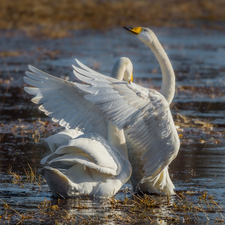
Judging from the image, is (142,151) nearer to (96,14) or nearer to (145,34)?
(145,34)

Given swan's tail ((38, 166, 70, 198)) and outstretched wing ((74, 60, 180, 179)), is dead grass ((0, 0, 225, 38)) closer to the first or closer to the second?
outstretched wing ((74, 60, 180, 179))

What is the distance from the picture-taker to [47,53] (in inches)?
918

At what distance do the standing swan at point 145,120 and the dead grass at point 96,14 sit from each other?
23512mm

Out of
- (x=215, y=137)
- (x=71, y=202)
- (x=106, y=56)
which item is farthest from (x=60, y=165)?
(x=106, y=56)

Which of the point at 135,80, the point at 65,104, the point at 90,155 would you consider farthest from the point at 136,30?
the point at 135,80

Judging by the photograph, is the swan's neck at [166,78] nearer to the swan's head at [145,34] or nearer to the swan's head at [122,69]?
the swan's head at [145,34]

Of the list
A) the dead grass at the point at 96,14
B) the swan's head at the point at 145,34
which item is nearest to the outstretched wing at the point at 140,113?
the swan's head at the point at 145,34

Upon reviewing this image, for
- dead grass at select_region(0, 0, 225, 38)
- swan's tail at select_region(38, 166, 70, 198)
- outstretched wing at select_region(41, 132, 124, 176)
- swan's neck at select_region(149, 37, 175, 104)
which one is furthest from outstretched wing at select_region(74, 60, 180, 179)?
dead grass at select_region(0, 0, 225, 38)

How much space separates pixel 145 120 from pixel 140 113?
140 millimetres

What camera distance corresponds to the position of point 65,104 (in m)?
7.44

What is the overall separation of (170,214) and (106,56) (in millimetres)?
16604

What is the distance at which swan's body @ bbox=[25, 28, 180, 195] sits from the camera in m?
6.35

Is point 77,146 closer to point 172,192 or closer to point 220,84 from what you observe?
point 172,192

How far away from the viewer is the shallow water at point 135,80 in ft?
22.2
